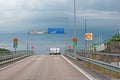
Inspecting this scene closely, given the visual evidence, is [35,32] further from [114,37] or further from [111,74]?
[111,74]

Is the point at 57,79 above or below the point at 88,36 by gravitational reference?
below

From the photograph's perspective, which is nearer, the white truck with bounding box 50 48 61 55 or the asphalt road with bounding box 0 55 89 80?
the asphalt road with bounding box 0 55 89 80

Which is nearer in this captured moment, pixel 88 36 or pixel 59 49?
pixel 88 36

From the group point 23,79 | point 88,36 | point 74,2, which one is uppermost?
point 74,2

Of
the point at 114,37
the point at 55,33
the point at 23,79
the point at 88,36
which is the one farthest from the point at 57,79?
the point at 55,33

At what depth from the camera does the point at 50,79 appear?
68.7 feet

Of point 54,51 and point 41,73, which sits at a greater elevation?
point 54,51

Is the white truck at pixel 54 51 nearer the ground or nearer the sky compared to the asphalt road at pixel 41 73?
nearer the sky

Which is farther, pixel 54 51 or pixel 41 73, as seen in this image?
pixel 54 51

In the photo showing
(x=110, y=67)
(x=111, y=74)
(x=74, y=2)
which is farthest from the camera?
(x=74, y=2)

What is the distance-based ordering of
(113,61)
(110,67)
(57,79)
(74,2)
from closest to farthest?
(110,67), (57,79), (113,61), (74,2)

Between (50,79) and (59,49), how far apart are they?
285 feet

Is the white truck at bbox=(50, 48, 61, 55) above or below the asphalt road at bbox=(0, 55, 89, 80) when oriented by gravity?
above

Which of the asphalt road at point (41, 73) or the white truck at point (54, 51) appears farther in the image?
the white truck at point (54, 51)
